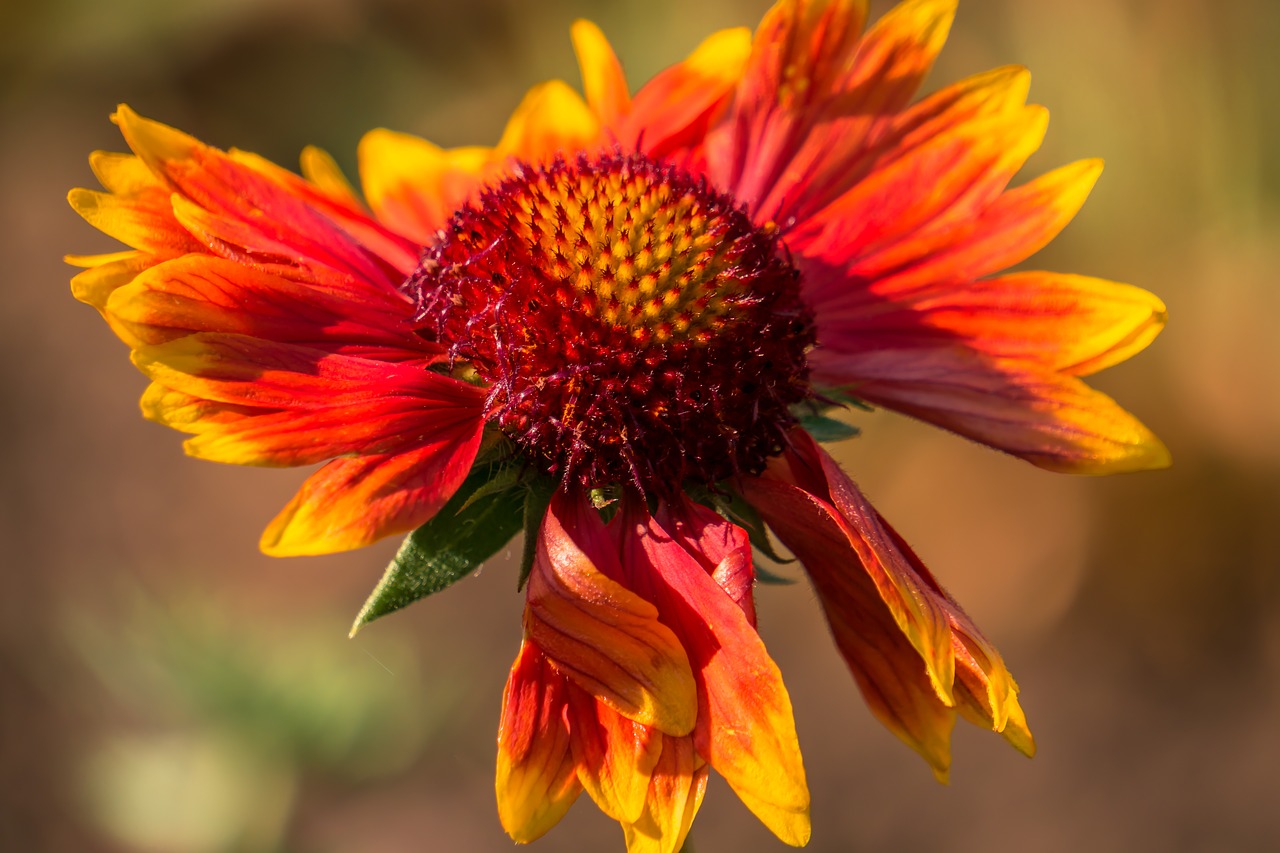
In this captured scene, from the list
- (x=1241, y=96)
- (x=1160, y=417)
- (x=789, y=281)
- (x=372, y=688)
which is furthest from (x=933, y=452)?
(x=789, y=281)

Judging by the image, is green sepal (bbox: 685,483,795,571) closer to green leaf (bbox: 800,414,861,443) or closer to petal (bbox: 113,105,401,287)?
green leaf (bbox: 800,414,861,443)

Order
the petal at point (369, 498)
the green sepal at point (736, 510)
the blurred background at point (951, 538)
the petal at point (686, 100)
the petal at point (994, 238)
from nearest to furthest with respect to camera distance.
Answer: the petal at point (369, 498) < the green sepal at point (736, 510) < the petal at point (994, 238) < the petal at point (686, 100) < the blurred background at point (951, 538)

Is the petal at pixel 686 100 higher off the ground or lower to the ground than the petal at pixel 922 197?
higher

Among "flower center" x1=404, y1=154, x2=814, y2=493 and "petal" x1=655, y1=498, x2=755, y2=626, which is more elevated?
"flower center" x1=404, y1=154, x2=814, y2=493

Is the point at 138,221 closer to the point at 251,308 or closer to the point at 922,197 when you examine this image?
the point at 251,308

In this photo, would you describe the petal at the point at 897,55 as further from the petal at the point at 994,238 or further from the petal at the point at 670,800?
the petal at the point at 670,800

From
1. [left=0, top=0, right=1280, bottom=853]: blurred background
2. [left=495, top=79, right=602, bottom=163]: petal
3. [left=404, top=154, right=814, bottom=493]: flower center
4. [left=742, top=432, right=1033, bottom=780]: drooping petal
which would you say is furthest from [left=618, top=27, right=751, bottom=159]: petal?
[left=0, top=0, right=1280, bottom=853]: blurred background

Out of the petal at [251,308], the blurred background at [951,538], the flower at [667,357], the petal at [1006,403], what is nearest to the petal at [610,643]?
the flower at [667,357]
